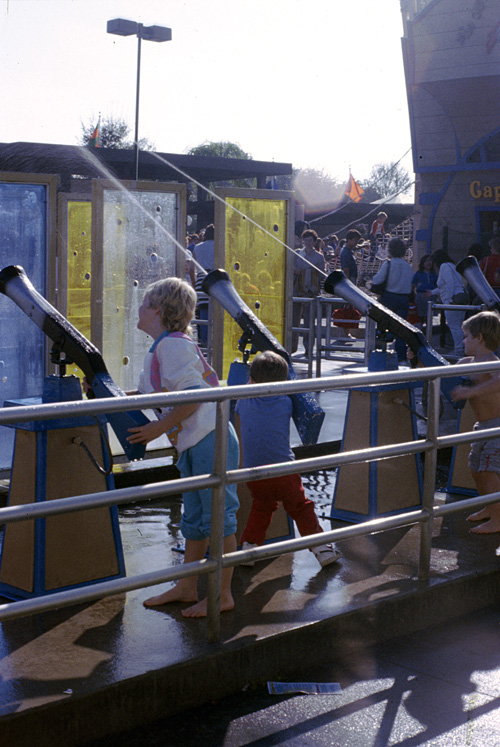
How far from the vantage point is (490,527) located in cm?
518

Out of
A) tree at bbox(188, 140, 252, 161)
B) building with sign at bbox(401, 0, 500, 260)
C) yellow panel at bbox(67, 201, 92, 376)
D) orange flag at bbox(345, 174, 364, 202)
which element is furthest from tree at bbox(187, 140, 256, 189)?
yellow panel at bbox(67, 201, 92, 376)

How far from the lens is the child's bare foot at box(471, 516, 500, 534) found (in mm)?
5164

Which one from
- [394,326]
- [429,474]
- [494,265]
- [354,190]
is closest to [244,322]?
[394,326]

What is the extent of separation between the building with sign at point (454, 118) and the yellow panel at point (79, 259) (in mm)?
12851

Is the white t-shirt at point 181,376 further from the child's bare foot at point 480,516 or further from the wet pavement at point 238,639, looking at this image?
the child's bare foot at point 480,516

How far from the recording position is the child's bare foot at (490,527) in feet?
16.9

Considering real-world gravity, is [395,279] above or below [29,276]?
above

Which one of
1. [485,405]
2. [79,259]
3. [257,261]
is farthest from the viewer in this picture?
[79,259]

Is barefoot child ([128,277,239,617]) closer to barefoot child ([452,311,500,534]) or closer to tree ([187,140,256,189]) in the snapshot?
barefoot child ([452,311,500,534])

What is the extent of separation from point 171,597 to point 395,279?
8693 mm

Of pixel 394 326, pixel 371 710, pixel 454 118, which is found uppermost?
pixel 454 118

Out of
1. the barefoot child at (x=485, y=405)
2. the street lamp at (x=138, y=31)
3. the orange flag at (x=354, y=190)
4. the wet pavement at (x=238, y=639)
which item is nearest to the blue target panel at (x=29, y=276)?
the wet pavement at (x=238, y=639)

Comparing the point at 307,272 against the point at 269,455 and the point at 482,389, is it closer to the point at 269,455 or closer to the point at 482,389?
the point at 482,389

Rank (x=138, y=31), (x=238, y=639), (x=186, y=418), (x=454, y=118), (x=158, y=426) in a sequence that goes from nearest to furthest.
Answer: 1. (x=238, y=639)
2. (x=158, y=426)
3. (x=186, y=418)
4. (x=138, y=31)
5. (x=454, y=118)
